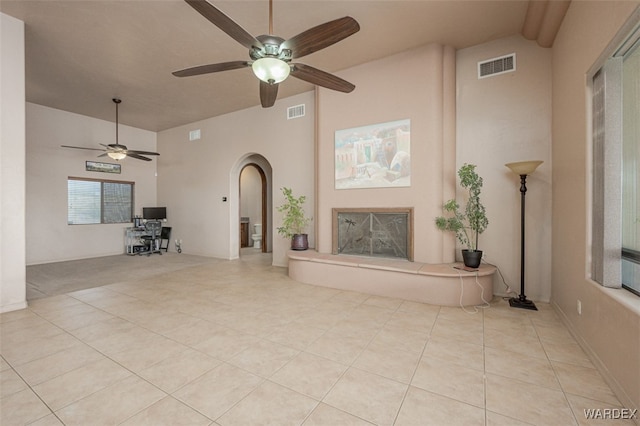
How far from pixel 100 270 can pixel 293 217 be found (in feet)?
13.4

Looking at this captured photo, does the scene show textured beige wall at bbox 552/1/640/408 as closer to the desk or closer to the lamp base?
the lamp base

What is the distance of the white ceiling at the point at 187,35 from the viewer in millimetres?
3062

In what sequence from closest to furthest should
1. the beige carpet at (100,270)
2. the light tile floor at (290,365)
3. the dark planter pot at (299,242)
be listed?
1. the light tile floor at (290,365)
2. the beige carpet at (100,270)
3. the dark planter pot at (299,242)

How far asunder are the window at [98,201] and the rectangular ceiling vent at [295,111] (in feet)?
17.7

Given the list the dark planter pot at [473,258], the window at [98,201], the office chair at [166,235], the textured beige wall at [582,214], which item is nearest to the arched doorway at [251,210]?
the office chair at [166,235]

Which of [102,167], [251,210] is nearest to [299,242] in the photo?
[251,210]

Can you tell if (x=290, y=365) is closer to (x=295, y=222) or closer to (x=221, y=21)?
(x=221, y=21)

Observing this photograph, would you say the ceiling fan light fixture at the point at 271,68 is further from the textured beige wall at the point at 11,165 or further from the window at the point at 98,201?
the window at the point at 98,201

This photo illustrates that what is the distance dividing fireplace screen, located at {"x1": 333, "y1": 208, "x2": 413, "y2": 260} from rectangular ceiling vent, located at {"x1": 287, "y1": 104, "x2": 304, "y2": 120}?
226 cm

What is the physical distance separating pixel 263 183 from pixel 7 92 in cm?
488

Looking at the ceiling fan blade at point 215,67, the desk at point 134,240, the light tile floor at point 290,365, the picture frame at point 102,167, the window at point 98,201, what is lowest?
the light tile floor at point 290,365

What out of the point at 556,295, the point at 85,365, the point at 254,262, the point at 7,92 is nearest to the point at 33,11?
the point at 7,92

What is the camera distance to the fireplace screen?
158 inches

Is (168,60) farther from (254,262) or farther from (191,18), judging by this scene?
(254,262)
